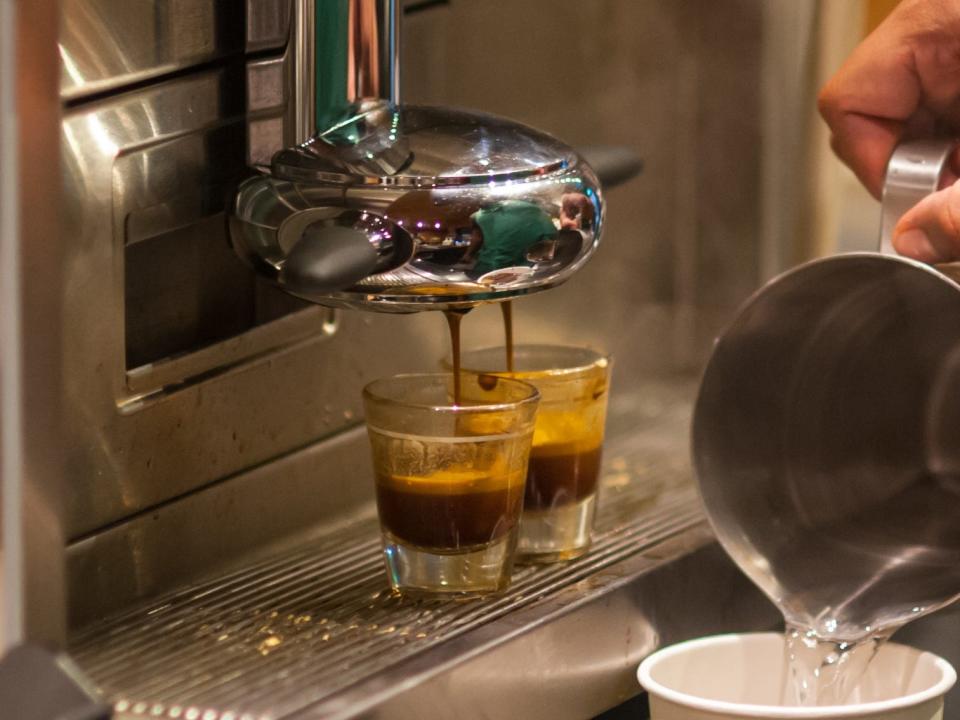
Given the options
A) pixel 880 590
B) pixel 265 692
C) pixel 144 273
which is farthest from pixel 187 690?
pixel 880 590

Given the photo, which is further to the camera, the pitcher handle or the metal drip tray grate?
the pitcher handle

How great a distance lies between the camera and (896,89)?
0.68 m

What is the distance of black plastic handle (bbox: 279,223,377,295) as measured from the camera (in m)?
0.47

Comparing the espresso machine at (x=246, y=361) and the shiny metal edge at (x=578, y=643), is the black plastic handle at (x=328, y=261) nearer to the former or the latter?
the espresso machine at (x=246, y=361)

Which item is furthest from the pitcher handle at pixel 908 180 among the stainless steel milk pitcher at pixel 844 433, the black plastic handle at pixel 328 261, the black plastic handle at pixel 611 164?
the black plastic handle at pixel 328 261

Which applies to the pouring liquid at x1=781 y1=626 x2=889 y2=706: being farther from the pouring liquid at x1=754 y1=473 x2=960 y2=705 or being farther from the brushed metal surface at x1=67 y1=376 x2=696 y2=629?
the brushed metal surface at x1=67 y1=376 x2=696 y2=629

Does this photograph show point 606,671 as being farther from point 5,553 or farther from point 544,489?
point 5,553

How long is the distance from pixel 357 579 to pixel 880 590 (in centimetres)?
19

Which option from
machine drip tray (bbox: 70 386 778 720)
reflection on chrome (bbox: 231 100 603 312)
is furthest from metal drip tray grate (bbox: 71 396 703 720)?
reflection on chrome (bbox: 231 100 603 312)

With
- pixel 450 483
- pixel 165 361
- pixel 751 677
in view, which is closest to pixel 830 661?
pixel 751 677

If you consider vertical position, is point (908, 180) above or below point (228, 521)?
above

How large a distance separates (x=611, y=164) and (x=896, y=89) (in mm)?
136

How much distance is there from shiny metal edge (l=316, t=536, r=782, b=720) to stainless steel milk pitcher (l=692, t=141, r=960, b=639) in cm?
3

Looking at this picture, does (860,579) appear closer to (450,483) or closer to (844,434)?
A: (844,434)
